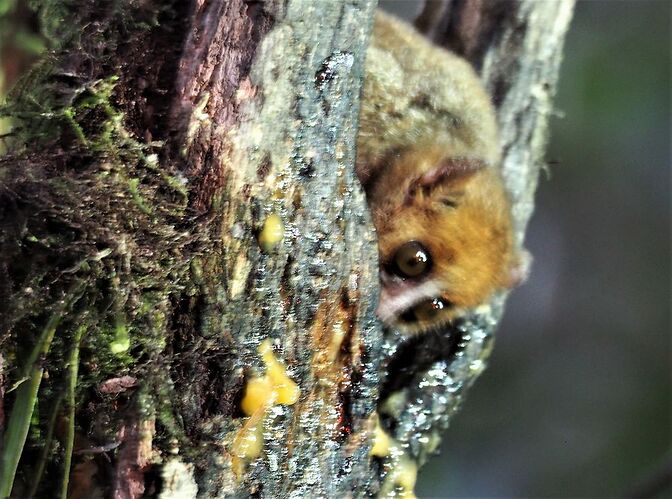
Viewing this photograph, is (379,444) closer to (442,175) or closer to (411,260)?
(411,260)

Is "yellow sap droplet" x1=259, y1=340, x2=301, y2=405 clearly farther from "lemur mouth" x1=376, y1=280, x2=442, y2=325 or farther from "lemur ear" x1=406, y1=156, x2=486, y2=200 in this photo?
"lemur ear" x1=406, y1=156, x2=486, y2=200

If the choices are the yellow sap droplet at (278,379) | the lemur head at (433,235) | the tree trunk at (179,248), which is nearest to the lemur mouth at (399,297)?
the lemur head at (433,235)

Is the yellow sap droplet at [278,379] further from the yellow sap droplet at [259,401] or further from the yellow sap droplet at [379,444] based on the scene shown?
the yellow sap droplet at [379,444]

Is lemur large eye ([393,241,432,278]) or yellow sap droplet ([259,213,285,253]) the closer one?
yellow sap droplet ([259,213,285,253])

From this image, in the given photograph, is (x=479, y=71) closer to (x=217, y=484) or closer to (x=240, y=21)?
(x=240, y=21)

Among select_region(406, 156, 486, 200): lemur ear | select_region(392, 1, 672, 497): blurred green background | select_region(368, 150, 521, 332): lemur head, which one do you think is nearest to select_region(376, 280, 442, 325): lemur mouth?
select_region(368, 150, 521, 332): lemur head

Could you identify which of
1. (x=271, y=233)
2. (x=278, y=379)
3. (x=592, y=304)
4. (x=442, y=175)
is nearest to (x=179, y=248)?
(x=271, y=233)
